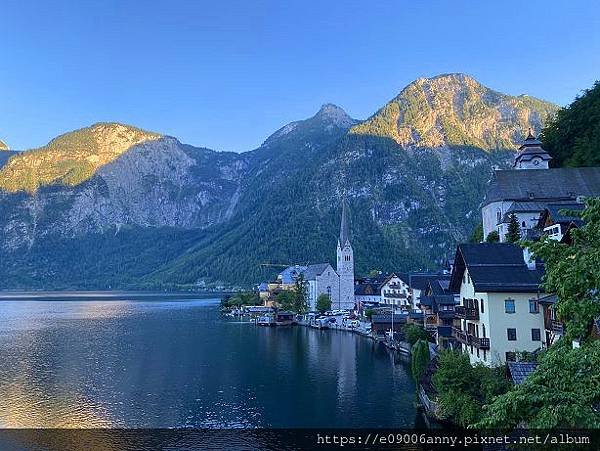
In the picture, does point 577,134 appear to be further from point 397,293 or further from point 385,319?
point 385,319

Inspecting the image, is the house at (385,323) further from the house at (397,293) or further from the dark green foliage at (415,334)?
the dark green foliage at (415,334)

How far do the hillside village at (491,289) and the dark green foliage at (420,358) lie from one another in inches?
76.7

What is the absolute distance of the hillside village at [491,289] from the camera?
136ft

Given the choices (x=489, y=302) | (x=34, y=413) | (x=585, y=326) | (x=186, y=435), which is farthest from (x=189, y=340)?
(x=585, y=326)

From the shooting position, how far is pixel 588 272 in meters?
12.1

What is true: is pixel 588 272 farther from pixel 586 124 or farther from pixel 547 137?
pixel 547 137

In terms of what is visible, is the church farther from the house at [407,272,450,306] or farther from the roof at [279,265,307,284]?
the house at [407,272,450,306]

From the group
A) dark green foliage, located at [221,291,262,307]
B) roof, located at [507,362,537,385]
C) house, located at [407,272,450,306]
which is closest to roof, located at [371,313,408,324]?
house, located at [407,272,450,306]

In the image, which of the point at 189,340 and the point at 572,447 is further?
the point at 189,340

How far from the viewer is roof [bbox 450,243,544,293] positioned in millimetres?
41844

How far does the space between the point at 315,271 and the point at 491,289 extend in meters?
120

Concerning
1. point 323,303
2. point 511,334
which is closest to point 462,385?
point 511,334

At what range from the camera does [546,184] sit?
84.9m

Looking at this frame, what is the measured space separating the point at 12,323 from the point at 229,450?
13259cm
